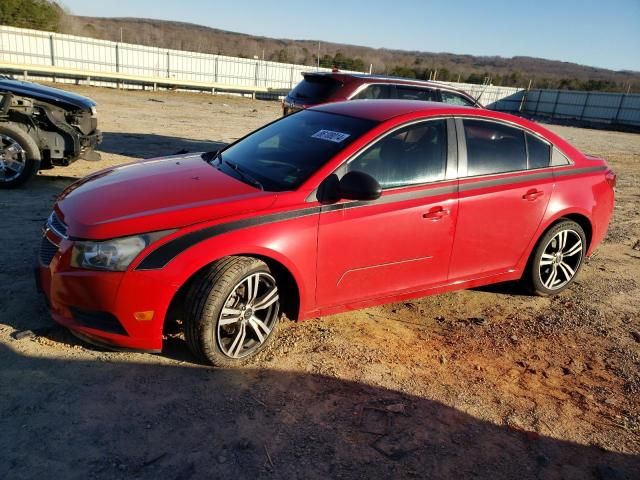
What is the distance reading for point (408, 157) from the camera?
3883 mm

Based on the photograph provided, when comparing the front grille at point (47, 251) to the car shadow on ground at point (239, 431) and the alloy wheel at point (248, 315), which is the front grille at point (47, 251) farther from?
the alloy wheel at point (248, 315)

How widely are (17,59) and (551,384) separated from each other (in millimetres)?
26779

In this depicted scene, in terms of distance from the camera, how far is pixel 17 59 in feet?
76.3

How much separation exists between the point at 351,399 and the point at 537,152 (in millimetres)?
2885

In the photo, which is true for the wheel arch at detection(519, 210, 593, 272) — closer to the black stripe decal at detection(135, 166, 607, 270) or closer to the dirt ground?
the dirt ground

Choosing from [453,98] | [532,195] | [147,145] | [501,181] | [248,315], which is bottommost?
[147,145]

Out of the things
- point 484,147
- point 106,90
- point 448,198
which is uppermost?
point 484,147

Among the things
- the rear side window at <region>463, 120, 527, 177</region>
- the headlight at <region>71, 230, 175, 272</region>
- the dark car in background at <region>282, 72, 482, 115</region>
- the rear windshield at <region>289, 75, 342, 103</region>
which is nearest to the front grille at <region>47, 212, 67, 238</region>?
the headlight at <region>71, 230, 175, 272</region>

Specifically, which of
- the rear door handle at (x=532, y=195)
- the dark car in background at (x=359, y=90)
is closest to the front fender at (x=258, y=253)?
the rear door handle at (x=532, y=195)

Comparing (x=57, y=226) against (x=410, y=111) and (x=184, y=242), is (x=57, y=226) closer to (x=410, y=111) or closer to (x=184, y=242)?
(x=184, y=242)

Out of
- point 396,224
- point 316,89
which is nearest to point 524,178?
point 396,224

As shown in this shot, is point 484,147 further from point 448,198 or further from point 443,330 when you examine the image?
point 443,330

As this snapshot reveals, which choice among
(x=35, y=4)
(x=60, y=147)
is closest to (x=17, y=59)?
(x=35, y=4)

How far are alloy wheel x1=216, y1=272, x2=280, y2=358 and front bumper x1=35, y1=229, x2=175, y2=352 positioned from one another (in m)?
0.40
